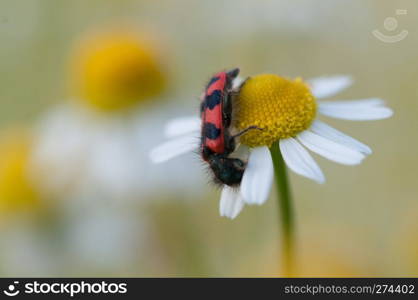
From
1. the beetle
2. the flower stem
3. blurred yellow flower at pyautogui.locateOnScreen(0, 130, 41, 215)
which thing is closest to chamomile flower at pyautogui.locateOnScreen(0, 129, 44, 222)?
blurred yellow flower at pyautogui.locateOnScreen(0, 130, 41, 215)

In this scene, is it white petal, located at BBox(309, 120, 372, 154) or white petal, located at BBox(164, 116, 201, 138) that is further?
white petal, located at BBox(164, 116, 201, 138)

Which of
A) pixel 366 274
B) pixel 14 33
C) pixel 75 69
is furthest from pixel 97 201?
pixel 14 33

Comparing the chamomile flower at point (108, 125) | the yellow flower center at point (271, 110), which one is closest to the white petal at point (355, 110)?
the yellow flower center at point (271, 110)

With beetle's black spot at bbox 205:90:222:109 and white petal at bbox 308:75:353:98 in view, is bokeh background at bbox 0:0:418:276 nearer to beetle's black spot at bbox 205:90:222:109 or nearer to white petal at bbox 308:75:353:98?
white petal at bbox 308:75:353:98

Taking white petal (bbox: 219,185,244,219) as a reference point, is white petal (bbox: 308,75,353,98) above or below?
above

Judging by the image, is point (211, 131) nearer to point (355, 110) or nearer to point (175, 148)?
point (175, 148)

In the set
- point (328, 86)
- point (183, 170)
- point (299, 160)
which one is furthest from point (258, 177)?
point (183, 170)

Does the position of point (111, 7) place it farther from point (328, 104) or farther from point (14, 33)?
point (328, 104)
